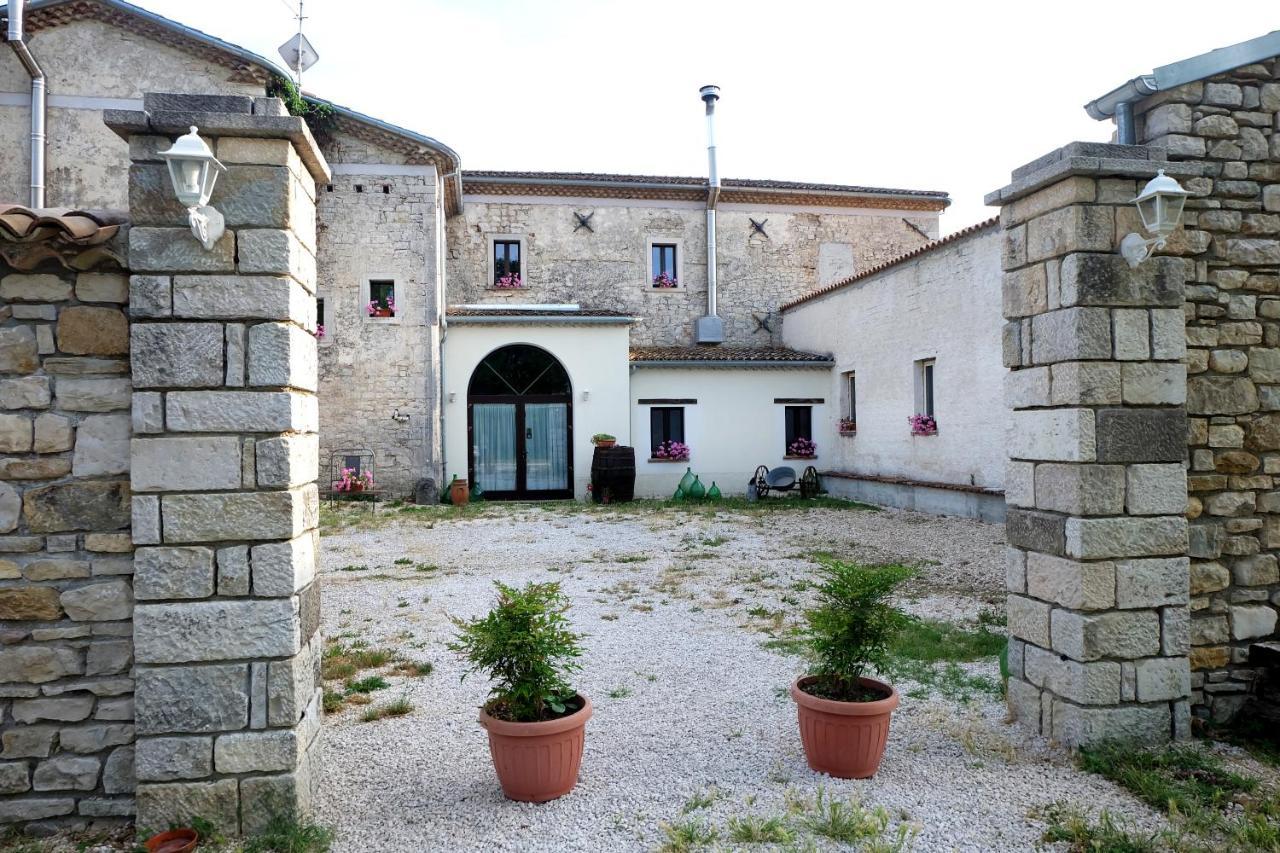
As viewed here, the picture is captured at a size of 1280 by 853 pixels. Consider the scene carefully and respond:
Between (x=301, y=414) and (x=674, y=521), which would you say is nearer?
(x=301, y=414)

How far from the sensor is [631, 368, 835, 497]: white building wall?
49.4 ft

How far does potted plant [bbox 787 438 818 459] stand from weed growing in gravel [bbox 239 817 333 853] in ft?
43.2

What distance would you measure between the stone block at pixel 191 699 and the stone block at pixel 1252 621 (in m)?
4.48

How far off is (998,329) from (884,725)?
316 inches

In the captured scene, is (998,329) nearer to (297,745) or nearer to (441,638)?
(441,638)

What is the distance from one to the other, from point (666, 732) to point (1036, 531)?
6.90ft

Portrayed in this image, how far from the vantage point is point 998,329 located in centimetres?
1020

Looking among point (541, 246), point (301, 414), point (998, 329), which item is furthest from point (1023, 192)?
point (541, 246)

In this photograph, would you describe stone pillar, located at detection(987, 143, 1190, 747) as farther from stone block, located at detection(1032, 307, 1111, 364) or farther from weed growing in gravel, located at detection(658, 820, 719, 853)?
weed growing in gravel, located at detection(658, 820, 719, 853)

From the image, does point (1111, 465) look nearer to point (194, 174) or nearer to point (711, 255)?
point (194, 174)

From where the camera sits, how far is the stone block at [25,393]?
2.99 m

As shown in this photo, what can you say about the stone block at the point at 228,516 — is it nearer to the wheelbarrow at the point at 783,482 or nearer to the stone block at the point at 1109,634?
the stone block at the point at 1109,634

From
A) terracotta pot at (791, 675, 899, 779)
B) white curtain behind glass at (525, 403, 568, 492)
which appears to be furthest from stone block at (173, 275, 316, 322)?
white curtain behind glass at (525, 403, 568, 492)

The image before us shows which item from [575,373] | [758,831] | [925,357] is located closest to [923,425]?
[925,357]
